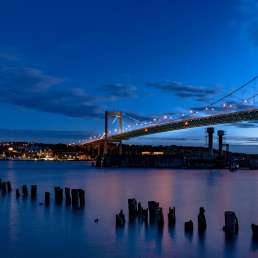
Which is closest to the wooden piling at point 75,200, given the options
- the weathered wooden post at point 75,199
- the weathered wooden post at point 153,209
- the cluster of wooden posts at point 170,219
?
the weathered wooden post at point 75,199

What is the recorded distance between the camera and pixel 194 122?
6200cm

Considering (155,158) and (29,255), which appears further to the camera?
(155,158)

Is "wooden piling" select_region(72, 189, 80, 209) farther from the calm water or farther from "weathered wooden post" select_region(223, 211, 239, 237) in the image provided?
"weathered wooden post" select_region(223, 211, 239, 237)

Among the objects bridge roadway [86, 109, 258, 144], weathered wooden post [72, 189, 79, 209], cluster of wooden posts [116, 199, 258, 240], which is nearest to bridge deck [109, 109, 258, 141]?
bridge roadway [86, 109, 258, 144]

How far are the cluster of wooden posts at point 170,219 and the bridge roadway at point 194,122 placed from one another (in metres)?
35.2

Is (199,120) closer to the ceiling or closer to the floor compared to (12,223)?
closer to the ceiling

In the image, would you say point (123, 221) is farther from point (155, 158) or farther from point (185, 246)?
point (155, 158)

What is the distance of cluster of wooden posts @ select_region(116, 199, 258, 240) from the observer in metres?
15.1

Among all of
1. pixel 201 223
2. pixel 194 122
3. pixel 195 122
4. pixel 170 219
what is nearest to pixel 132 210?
pixel 170 219

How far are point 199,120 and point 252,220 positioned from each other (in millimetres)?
41859

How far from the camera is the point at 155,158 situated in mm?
97625

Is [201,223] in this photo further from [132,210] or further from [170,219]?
[132,210]

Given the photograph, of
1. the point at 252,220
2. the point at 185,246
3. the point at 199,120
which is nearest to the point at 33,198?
the point at 252,220

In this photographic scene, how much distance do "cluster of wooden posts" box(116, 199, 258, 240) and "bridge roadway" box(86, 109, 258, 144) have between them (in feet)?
115
